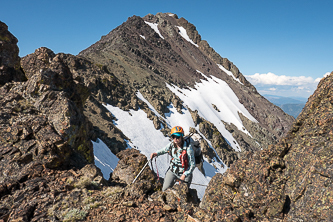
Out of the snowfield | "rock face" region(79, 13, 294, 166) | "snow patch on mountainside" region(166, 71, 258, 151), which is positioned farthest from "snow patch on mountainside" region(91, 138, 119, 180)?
"snow patch on mountainside" region(166, 71, 258, 151)

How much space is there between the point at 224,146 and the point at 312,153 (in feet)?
180

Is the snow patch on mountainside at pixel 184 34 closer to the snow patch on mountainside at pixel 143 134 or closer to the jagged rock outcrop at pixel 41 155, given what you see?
the snow patch on mountainside at pixel 143 134

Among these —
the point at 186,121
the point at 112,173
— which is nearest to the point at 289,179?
the point at 112,173

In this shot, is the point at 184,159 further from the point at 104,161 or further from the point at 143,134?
the point at 143,134

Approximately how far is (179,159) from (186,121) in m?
53.9

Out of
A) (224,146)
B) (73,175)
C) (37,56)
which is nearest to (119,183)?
(73,175)

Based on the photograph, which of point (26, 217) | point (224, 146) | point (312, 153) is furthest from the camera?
point (224, 146)

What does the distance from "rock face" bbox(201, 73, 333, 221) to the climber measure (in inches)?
62.8

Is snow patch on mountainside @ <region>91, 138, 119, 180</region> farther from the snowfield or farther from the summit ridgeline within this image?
the summit ridgeline

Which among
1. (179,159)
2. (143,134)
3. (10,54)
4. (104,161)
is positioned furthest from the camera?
(143,134)

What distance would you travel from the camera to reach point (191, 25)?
140000 millimetres

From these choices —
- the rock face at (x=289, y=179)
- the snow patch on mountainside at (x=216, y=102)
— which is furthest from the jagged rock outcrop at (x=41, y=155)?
the snow patch on mountainside at (x=216, y=102)

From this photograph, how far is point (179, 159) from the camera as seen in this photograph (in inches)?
294

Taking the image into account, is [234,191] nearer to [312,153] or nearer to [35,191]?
[312,153]
